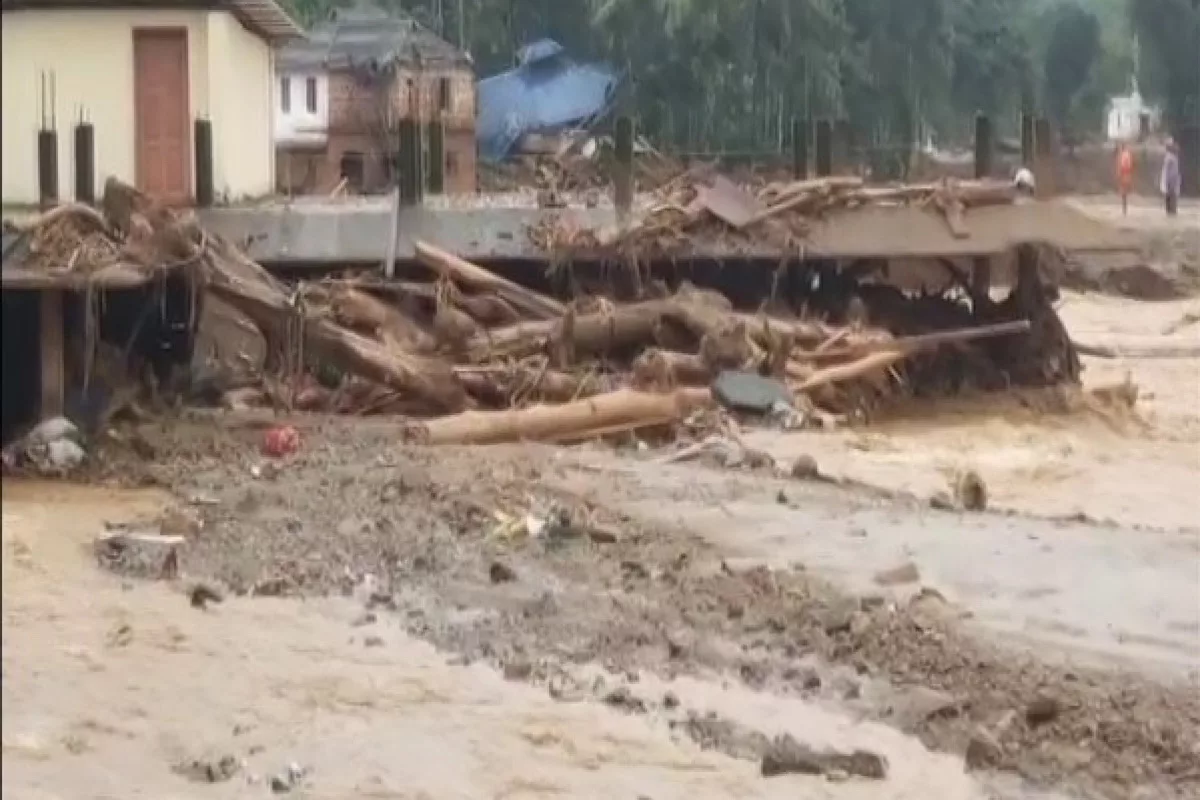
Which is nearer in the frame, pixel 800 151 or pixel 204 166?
pixel 204 166

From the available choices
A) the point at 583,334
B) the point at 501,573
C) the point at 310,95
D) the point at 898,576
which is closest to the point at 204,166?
the point at 583,334

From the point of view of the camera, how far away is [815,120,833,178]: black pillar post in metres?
26.4

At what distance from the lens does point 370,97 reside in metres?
25.5

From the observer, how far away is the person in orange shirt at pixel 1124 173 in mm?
40625

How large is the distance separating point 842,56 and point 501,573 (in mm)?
20170

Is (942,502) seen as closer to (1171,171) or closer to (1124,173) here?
(1171,171)

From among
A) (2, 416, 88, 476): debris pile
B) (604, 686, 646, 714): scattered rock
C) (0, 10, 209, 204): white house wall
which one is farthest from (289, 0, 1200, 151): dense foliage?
(604, 686, 646, 714): scattered rock

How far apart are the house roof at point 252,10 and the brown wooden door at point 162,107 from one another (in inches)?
14.1

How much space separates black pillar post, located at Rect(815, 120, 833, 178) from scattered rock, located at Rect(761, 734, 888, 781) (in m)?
18.0

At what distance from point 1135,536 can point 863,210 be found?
29.8ft

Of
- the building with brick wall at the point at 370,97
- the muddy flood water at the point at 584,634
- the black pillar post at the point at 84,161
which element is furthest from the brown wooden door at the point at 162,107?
the muddy flood water at the point at 584,634

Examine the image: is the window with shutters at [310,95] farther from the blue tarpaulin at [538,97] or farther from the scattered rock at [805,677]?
the scattered rock at [805,677]

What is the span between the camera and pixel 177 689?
9.63m

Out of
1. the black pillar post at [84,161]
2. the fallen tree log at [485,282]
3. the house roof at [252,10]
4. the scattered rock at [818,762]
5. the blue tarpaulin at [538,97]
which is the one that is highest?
the house roof at [252,10]
